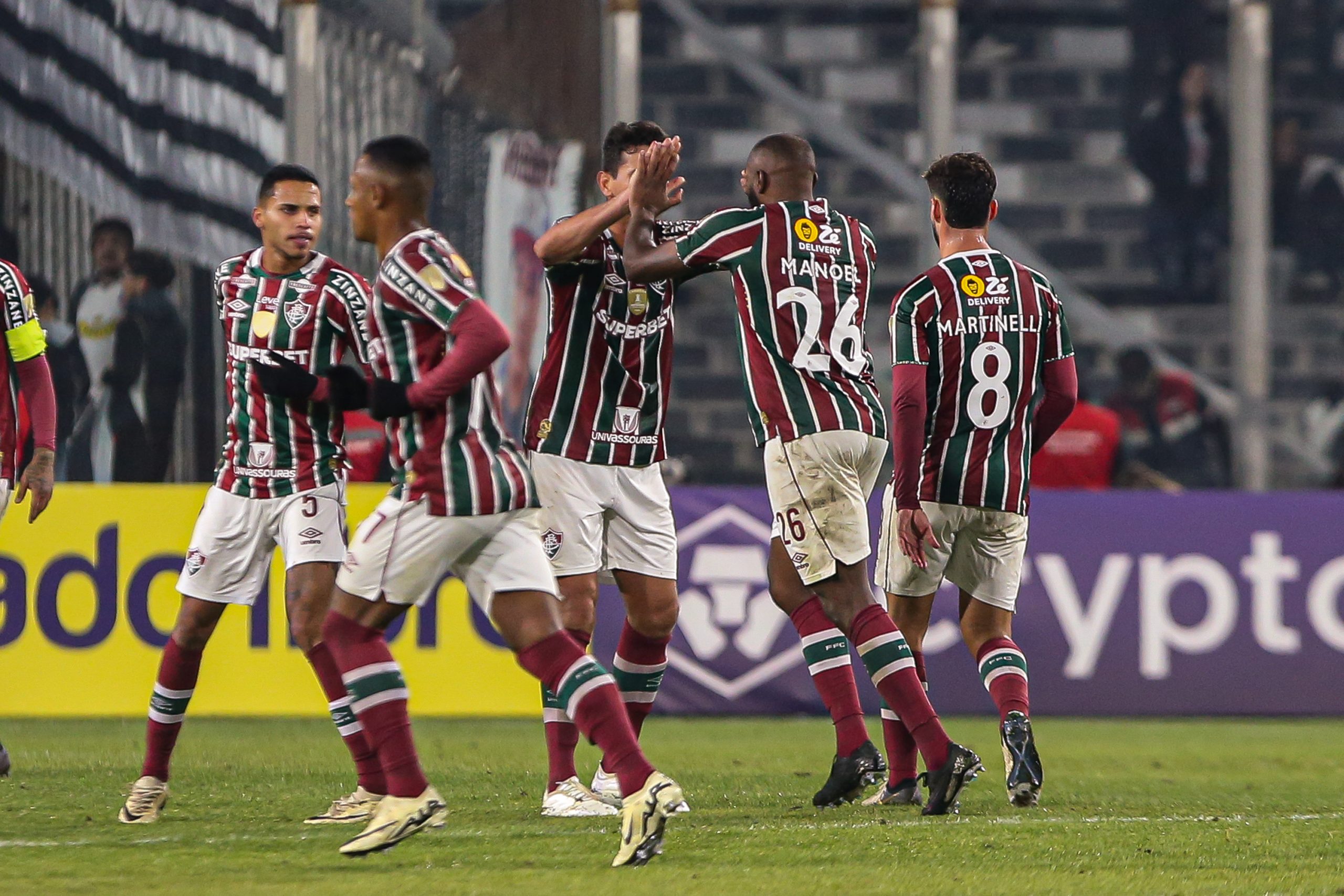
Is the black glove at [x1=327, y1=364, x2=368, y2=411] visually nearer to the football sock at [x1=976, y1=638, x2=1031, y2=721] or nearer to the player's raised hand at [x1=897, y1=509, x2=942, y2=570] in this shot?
the player's raised hand at [x1=897, y1=509, x2=942, y2=570]

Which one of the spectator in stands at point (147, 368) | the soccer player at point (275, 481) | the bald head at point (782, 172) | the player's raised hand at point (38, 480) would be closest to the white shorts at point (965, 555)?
the bald head at point (782, 172)

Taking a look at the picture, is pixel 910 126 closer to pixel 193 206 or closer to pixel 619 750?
pixel 193 206

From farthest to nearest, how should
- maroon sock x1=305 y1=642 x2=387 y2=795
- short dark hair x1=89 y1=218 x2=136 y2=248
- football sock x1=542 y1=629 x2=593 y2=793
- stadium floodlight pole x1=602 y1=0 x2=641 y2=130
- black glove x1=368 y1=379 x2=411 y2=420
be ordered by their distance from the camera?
stadium floodlight pole x1=602 y1=0 x2=641 y2=130 → short dark hair x1=89 y1=218 x2=136 y2=248 → football sock x1=542 y1=629 x2=593 y2=793 → maroon sock x1=305 y1=642 x2=387 y2=795 → black glove x1=368 y1=379 x2=411 y2=420

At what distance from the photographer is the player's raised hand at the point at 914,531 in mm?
5773

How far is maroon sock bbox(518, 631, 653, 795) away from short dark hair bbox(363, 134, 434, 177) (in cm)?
122

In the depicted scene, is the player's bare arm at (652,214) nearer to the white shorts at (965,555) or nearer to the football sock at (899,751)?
the white shorts at (965,555)

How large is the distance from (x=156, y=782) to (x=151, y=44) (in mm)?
6578

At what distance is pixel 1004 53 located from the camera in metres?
14.8

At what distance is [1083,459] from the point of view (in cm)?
1086

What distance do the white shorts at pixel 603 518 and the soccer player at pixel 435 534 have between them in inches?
44.0

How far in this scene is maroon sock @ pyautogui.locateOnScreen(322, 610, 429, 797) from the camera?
4.75m

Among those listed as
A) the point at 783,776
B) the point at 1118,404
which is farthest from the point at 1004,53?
the point at 783,776

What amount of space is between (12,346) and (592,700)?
3.25 metres

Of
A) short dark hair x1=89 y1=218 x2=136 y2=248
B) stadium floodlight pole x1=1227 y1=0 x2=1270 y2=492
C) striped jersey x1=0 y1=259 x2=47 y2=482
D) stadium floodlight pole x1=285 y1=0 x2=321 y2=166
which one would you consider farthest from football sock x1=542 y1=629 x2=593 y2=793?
stadium floodlight pole x1=1227 y1=0 x2=1270 y2=492
